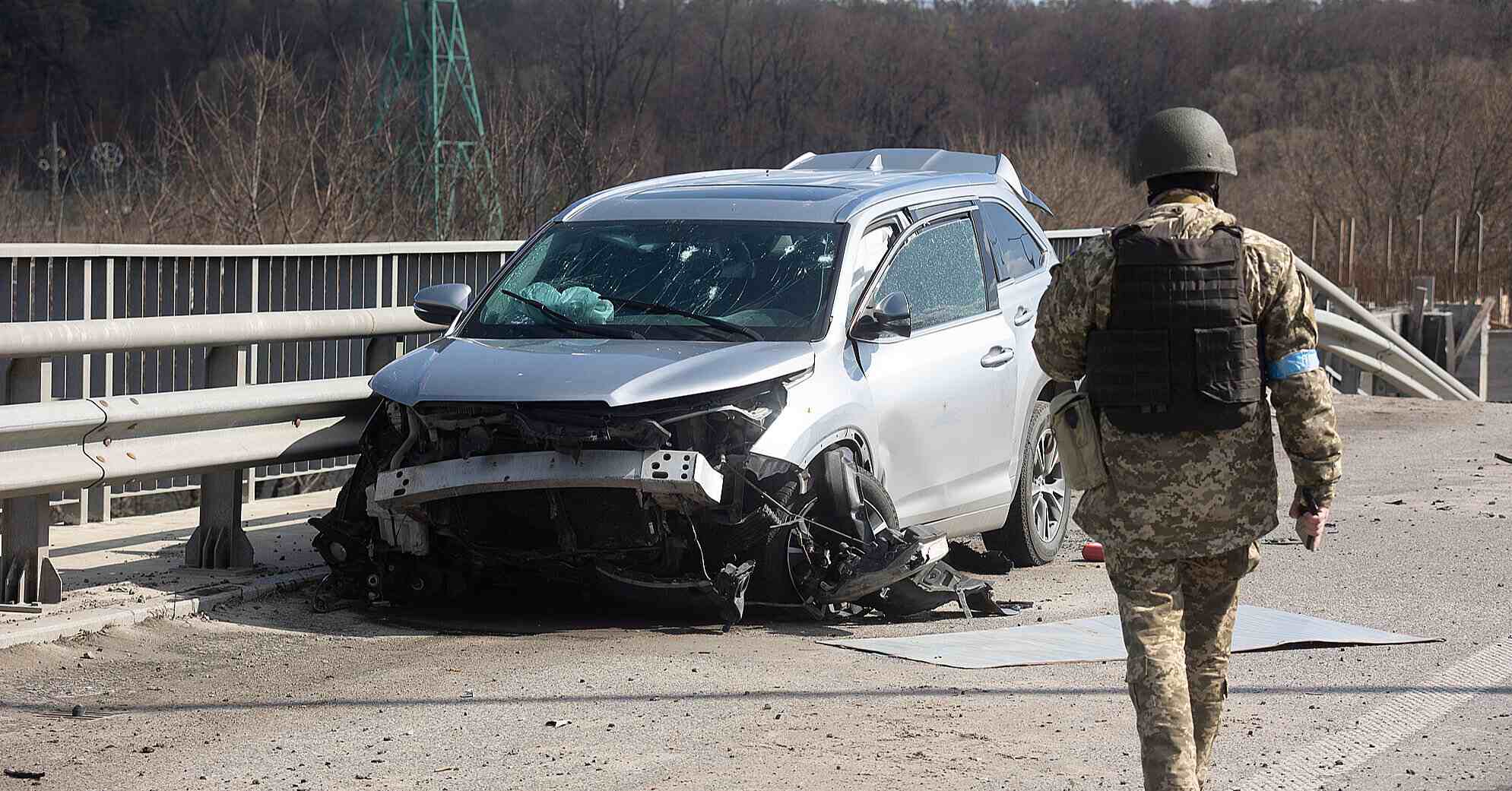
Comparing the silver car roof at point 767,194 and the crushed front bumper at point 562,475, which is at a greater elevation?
the silver car roof at point 767,194

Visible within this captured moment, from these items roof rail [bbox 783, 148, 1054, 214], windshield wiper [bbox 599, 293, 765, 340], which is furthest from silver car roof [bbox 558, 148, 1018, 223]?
windshield wiper [bbox 599, 293, 765, 340]

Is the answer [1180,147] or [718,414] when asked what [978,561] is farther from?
[1180,147]

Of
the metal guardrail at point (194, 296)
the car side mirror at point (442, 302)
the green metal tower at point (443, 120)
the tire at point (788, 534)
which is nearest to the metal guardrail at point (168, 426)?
the metal guardrail at point (194, 296)

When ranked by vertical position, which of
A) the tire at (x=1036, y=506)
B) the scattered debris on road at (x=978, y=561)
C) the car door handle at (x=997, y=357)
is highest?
the car door handle at (x=997, y=357)

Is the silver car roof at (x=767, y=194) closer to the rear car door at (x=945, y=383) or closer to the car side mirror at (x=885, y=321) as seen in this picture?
the rear car door at (x=945, y=383)

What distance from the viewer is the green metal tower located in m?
24.5

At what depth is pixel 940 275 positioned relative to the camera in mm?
8164

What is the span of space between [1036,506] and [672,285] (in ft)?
7.42

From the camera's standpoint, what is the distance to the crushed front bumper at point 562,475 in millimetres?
6418

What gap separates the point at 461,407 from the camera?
6.77 m

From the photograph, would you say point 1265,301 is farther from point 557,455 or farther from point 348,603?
point 348,603

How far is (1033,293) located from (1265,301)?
173 inches

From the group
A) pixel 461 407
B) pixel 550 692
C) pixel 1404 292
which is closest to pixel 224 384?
pixel 461 407

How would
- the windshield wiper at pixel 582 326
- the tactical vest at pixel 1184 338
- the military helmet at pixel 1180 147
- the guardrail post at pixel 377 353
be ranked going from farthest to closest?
1. the guardrail post at pixel 377 353
2. the windshield wiper at pixel 582 326
3. the military helmet at pixel 1180 147
4. the tactical vest at pixel 1184 338
